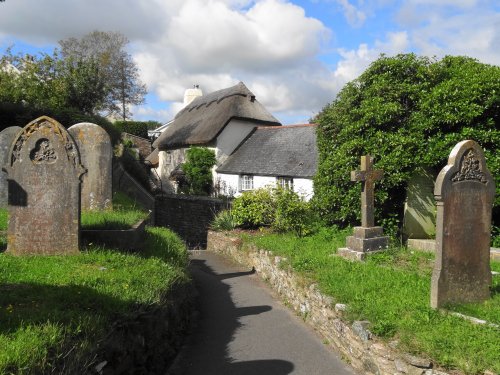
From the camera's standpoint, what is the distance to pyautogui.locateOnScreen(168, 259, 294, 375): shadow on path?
5.89 meters

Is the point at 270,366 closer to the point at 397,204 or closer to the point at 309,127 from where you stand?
the point at 397,204

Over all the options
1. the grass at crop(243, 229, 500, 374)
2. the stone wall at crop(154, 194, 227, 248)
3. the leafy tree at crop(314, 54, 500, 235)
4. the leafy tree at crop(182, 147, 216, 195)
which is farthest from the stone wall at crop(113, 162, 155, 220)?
the grass at crop(243, 229, 500, 374)

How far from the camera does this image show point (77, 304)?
15.9ft

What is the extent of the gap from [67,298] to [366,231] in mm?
6482

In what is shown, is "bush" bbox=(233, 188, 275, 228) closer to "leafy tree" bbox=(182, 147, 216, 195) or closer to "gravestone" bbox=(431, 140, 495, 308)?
"gravestone" bbox=(431, 140, 495, 308)

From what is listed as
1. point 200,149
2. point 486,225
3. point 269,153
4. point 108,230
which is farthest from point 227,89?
point 486,225

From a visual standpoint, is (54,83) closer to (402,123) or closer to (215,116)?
(215,116)

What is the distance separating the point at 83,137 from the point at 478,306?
9938 millimetres

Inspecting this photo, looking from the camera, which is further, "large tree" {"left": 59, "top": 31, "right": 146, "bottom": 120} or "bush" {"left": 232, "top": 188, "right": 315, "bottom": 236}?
"large tree" {"left": 59, "top": 31, "right": 146, "bottom": 120}

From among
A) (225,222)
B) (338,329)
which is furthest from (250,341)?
(225,222)

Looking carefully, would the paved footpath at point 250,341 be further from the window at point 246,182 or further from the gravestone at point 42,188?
the window at point 246,182

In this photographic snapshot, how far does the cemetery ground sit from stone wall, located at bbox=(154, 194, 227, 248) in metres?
12.7

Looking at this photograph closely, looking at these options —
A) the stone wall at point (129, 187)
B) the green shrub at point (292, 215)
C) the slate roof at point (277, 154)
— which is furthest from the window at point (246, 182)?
the green shrub at point (292, 215)

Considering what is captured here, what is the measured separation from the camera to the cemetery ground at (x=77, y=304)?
12.0ft
